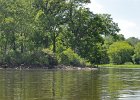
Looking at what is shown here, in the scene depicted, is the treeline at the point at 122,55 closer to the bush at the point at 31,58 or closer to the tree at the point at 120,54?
the tree at the point at 120,54

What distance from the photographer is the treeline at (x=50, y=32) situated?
76.6m

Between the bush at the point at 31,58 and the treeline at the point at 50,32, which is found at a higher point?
the treeline at the point at 50,32

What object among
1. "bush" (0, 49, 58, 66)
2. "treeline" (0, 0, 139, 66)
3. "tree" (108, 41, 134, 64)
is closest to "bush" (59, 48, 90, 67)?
"treeline" (0, 0, 139, 66)

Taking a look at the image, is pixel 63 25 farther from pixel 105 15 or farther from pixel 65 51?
pixel 105 15

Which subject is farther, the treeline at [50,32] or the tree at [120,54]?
the tree at [120,54]

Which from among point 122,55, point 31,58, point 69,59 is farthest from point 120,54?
point 31,58

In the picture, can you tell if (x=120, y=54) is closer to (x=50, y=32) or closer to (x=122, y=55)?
(x=122, y=55)

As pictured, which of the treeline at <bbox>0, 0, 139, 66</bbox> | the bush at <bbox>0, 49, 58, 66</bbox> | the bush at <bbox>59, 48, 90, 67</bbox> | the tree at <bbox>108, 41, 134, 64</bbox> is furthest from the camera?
the tree at <bbox>108, 41, 134, 64</bbox>

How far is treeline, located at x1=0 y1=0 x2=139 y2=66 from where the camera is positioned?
251 ft

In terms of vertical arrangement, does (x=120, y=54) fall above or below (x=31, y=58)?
above

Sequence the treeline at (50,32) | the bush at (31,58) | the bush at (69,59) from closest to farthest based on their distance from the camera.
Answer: the bush at (31,58) < the treeline at (50,32) < the bush at (69,59)

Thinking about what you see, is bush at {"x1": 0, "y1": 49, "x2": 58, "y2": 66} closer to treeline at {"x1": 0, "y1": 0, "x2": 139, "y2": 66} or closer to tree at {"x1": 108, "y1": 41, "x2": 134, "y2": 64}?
treeline at {"x1": 0, "y1": 0, "x2": 139, "y2": 66}

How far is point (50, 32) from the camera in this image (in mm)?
88188

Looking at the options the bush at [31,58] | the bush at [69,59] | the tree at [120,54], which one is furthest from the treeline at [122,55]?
the bush at [31,58]
